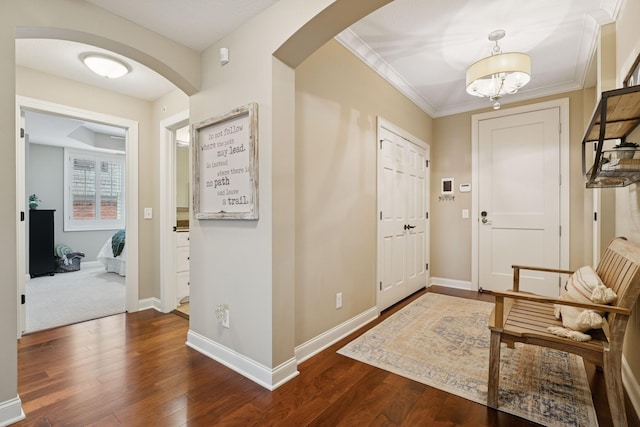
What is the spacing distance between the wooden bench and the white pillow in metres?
0.04

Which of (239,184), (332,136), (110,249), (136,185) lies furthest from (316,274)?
(110,249)

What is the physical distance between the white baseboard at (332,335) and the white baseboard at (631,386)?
1.77 m

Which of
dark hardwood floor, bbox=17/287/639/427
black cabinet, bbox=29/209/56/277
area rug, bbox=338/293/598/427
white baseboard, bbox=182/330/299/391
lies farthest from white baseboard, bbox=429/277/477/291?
black cabinet, bbox=29/209/56/277

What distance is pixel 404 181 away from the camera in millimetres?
3645

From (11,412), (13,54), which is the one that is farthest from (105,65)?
(11,412)

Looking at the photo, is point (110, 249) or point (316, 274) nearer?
point (316, 274)

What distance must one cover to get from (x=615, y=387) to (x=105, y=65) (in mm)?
3903

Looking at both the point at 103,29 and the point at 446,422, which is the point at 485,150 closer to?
the point at 446,422

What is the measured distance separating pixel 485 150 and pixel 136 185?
4.34 meters

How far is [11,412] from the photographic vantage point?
60.1 inches

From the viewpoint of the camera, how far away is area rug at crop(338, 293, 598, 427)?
165 centimetres

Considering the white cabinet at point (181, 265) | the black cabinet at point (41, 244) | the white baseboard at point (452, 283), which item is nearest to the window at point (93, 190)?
the black cabinet at point (41, 244)

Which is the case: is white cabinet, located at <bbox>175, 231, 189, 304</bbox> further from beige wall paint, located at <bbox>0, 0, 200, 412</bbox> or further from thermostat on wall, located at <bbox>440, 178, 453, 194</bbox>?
thermostat on wall, located at <bbox>440, 178, 453, 194</bbox>

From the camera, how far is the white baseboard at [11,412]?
4.92 feet
